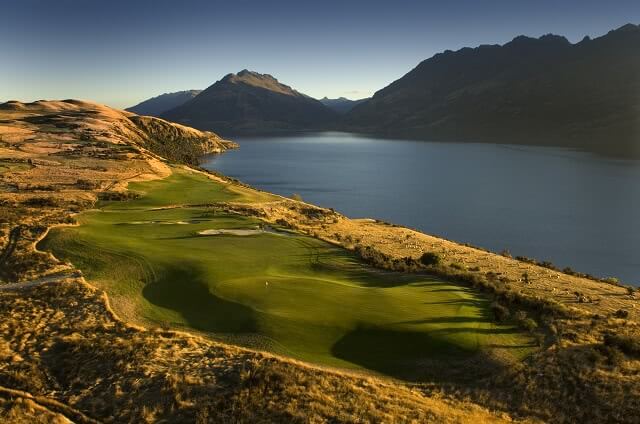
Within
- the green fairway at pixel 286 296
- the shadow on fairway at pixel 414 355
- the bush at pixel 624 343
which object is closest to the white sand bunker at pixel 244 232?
the green fairway at pixel 286 296

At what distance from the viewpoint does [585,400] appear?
17.7 meters

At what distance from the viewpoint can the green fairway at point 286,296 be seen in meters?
21.1

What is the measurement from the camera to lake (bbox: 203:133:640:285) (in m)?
61.1

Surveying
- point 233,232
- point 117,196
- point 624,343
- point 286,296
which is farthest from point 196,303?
point 117,196

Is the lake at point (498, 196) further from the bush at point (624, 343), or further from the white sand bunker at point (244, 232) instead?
the bush at point (624, 343)

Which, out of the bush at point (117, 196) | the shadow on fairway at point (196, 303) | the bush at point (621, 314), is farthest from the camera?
the bush at point (117, 196)

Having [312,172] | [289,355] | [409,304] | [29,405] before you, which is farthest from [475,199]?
[29,405]

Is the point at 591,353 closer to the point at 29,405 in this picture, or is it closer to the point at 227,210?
the point at 29,405

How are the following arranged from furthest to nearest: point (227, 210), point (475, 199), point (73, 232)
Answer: point (475, 199) < point (227, 210) < point (73, 232)

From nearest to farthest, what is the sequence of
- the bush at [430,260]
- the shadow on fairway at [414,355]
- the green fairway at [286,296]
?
the shadow on fairway at [414,355] → the green fairway at [286,296] → the bush at [430,260]

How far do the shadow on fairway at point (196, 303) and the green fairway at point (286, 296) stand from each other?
Answer: 64 millimetres

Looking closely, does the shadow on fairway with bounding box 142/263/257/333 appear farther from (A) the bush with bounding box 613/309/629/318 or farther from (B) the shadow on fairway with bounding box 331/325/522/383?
(A) the bush with bounding box 613/309/629/318

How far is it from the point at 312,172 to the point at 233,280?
11395 cm

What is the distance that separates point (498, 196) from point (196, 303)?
3310 inches
